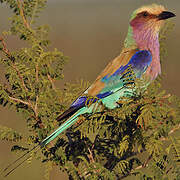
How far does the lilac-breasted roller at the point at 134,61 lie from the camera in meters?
3.35

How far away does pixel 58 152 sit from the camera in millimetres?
2449

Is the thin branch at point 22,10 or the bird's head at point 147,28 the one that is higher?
Answer: the thin branch at point 22,10

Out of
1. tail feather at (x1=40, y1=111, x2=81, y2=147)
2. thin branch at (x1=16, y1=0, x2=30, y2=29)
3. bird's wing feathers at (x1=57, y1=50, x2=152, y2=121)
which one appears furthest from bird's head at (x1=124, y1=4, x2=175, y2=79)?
thin branch at (x1=16, y1=0, x2=30, y2=29)

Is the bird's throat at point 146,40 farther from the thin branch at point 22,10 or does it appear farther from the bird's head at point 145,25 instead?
the thin branch at point 22,10

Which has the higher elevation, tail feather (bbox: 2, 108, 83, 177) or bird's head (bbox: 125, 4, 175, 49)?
bird's head (bbox: 125, 4, 175, 49)

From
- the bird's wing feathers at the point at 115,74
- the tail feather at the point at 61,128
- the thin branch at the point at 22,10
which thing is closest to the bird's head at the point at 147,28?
the bird's wing feathers at the point at 115,74

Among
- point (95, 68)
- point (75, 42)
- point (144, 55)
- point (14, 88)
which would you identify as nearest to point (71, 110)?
point (14, 88)

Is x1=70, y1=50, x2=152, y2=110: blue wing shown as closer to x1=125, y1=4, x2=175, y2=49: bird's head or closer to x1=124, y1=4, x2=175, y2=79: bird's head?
x1=124, y1=4, x2=175, y2=79: bird's head

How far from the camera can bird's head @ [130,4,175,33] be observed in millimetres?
3801

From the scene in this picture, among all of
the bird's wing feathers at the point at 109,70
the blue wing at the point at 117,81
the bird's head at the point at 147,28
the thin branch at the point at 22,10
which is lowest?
the blue wing at the point at 117,81

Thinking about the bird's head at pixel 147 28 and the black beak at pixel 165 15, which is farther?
the bird's head at pixel 147 28

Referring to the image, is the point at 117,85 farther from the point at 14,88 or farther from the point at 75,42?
the point at 75,42

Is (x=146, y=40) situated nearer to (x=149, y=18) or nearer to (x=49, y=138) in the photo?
(x=149, y=18)

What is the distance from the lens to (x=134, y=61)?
3590mm
